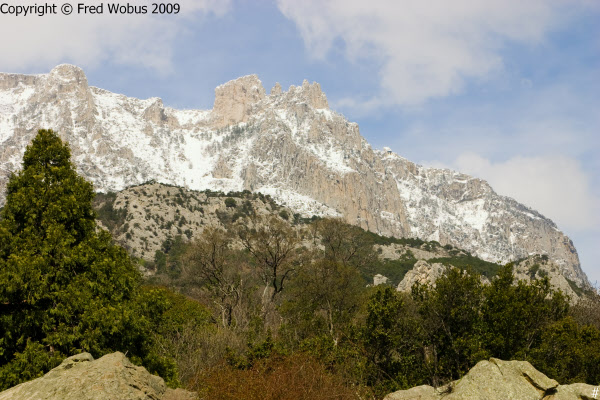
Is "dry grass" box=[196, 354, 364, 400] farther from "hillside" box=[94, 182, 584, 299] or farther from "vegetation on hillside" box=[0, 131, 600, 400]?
"hillside" box=[94, 182, 584, 299]

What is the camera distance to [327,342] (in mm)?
26547

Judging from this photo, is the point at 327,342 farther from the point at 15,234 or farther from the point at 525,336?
the point at 15,234

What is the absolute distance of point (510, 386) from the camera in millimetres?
12352

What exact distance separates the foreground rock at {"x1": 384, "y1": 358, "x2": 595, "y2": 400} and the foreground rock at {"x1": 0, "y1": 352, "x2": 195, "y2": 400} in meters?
7.84

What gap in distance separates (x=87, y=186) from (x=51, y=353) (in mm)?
6629

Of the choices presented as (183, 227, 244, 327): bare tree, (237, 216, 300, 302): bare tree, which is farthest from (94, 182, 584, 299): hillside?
(183, 227, 244, 327): bare tree

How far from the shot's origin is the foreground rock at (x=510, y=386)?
1222 centimetres

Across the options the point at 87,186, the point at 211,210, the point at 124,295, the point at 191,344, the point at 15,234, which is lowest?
the point at 191,344

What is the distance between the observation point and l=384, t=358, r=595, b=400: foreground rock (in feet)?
40.1

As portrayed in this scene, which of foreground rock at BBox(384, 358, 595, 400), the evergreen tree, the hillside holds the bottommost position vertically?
foreground rock at BBox(384, 358, 595, 400)

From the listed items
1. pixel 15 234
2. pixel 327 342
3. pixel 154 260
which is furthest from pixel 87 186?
pixel 154 260

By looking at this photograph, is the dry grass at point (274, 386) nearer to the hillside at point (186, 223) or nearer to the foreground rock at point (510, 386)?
the foreground rock at point (510, 386)

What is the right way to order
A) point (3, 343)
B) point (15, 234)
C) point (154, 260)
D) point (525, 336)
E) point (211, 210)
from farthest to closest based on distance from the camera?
point (211, 210) → point (154, 260) → point (525, 336) → point (15, 234) → point (3, 343)

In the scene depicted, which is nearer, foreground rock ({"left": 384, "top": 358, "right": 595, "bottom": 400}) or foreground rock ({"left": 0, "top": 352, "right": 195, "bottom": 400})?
foreground rock ({"left": 0, "top": 352, "right": 195, "bottom": 400})
